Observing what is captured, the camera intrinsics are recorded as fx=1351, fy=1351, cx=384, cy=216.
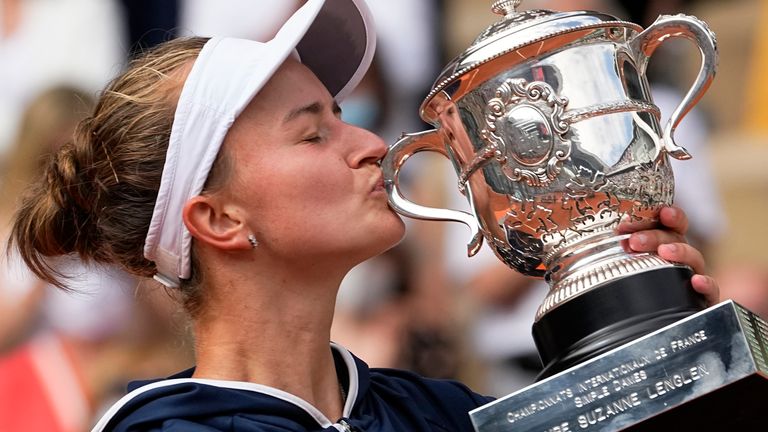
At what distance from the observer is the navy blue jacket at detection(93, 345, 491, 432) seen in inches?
72.9

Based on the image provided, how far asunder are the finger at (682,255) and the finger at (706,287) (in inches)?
1.4

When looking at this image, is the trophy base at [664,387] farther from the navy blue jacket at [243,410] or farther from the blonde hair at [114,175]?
the blonde hair at [114,175]

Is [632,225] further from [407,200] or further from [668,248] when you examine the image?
[407,200]

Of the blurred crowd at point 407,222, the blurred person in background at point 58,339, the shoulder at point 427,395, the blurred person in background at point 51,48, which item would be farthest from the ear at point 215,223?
the blurred person in background at point 51,48

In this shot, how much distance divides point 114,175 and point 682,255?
0.85 metres

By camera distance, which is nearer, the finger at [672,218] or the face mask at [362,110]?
the finger at [672,218]

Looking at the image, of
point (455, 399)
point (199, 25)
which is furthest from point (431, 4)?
point (455, 399)

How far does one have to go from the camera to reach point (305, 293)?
2.00 metres

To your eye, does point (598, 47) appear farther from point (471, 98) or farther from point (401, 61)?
point (401, 61)

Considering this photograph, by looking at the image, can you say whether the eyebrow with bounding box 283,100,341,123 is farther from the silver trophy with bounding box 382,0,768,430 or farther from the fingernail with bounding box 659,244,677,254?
the fingernail with bounding box 659,244,677,254

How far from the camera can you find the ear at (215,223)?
1.99 metres

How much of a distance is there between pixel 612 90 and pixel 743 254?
1799 millimetres

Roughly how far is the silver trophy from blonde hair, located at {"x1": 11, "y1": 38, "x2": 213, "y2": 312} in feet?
1.44

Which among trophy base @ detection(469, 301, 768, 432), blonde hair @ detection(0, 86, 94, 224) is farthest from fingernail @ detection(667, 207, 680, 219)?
blonde hair @ detection(0, 86, 94, 224)
